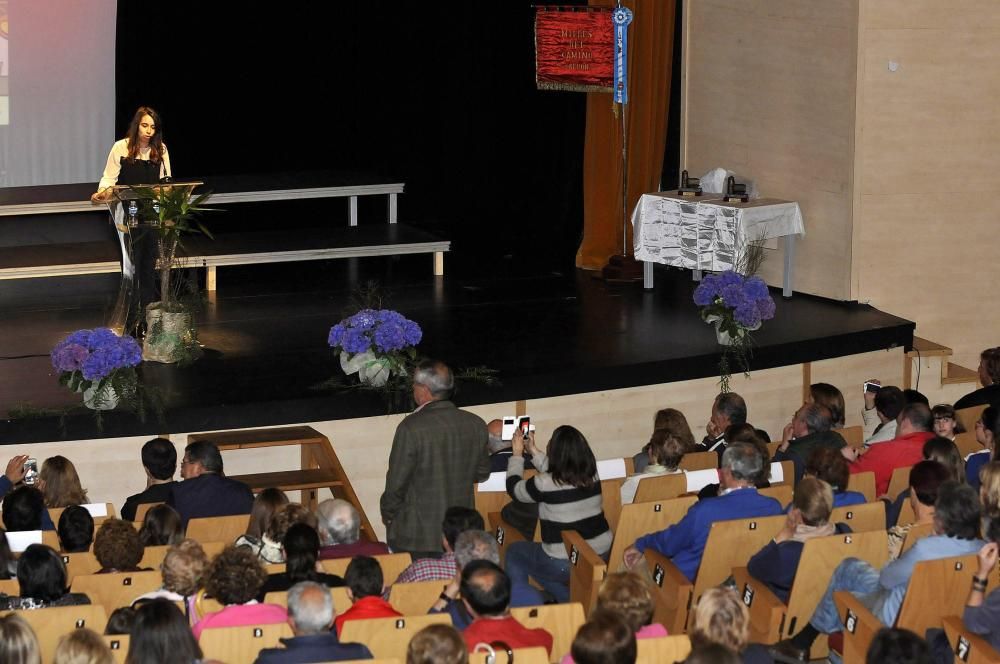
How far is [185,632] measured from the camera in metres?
3.70

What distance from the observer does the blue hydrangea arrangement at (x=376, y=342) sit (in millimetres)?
7609

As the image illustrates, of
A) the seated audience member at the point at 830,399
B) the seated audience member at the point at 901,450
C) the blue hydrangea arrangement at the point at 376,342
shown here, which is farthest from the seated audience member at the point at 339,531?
the seated audience member at the point at 830,399

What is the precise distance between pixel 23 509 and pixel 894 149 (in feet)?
21.9

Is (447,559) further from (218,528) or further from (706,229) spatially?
(706,229)

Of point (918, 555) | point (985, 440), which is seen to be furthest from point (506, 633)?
point (985, 440)

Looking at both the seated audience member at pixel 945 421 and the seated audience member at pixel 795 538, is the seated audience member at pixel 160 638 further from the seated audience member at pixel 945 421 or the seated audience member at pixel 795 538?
the seated audience member at pixel 945 421

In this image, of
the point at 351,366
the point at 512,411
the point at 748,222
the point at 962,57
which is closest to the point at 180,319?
the point at 351,366

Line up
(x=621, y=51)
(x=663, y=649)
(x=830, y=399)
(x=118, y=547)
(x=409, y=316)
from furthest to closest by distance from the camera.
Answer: (x=621, y=51) < (x=409, y=316) < (x=830, y=399) < (x=118, y=547) < (x=663, y=649)

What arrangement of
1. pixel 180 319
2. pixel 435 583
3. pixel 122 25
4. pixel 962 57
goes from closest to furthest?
1. pixel 435 583
2. pixel 180 319
3. pixel 962 57
4. pixel 122 25

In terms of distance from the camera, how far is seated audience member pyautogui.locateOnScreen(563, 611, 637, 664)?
351 cm

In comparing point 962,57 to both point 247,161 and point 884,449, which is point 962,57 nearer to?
point 884,449

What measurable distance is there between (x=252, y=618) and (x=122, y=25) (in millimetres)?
9779

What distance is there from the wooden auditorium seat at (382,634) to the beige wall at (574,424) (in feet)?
11.5

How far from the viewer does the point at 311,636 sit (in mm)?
3875
